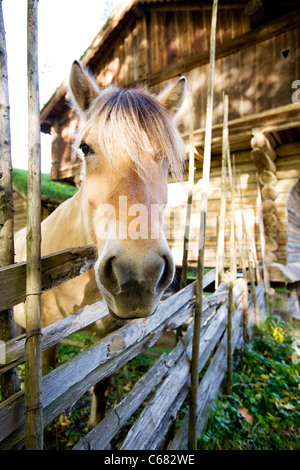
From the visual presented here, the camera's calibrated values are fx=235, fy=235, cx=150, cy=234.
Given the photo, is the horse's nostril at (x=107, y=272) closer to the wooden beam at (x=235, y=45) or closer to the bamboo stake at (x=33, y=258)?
the bamboo stake at (x=33, y=258)

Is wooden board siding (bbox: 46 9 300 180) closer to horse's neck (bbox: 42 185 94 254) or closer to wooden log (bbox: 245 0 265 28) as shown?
wooden log (bbox: 245 0 265 28)

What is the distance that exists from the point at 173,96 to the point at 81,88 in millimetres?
789

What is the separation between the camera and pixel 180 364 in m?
2.18

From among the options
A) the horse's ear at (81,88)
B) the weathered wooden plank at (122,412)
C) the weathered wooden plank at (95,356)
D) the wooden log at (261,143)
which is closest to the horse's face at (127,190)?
the horse's ear at (81,88)

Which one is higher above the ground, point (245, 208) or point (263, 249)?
point (245, 208)

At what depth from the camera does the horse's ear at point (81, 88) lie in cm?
180

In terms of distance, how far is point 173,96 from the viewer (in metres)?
2.09

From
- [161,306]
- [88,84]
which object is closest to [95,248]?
[161,306]

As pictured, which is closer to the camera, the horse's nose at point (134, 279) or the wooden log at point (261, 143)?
the horse's nose at point (134, 279)

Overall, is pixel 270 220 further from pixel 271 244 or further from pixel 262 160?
pixel 262 160

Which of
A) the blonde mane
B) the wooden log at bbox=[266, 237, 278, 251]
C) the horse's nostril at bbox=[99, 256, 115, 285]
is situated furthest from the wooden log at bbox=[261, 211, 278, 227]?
the horse's nostril at bbox=[99, 256, 115, 285]

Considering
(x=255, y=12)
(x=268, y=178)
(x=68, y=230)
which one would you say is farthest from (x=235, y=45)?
(x=68, y=230)

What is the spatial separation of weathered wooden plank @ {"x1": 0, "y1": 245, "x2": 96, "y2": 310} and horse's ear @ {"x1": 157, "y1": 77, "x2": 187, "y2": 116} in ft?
4.99

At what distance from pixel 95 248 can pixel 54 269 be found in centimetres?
38
